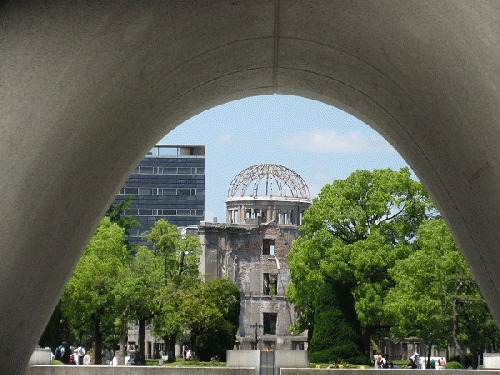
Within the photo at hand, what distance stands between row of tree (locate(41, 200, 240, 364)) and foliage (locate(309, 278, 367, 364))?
8742 mm

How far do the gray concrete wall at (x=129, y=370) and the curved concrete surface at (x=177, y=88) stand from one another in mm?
19847

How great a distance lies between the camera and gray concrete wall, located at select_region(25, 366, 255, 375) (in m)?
29.7

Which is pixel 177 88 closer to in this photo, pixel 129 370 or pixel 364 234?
pixel 129 370

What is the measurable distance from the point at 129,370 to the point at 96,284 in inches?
708

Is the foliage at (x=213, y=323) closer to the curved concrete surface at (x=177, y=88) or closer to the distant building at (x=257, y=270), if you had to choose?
the distant building at (x=257, y=270)

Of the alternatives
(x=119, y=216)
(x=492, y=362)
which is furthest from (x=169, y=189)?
(x=492, y=362)

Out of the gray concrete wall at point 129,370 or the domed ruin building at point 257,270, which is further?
the domed ruin building at point 257,270

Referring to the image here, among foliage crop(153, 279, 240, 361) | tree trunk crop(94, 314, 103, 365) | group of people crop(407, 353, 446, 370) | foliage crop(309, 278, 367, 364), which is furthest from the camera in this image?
foliage crop(153, 279, 240, 361)

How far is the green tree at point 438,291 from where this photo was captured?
39.8 m

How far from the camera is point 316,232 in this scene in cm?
5347

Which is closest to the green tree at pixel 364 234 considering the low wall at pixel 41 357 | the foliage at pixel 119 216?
the foliage at pixel 119 216

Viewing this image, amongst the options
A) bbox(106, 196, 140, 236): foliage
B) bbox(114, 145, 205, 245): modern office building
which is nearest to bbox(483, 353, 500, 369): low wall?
bbox(106, 196, 140, 236): foliage

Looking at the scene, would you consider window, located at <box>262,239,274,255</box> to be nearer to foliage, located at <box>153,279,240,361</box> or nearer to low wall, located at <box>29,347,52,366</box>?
foliage, located at <box>153,279,240,361</box>

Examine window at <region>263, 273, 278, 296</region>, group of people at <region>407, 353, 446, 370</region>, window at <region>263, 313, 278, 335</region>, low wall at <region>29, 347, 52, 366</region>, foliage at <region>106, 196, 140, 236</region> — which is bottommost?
group of people at <region>407, 353, 446, 370</region>
